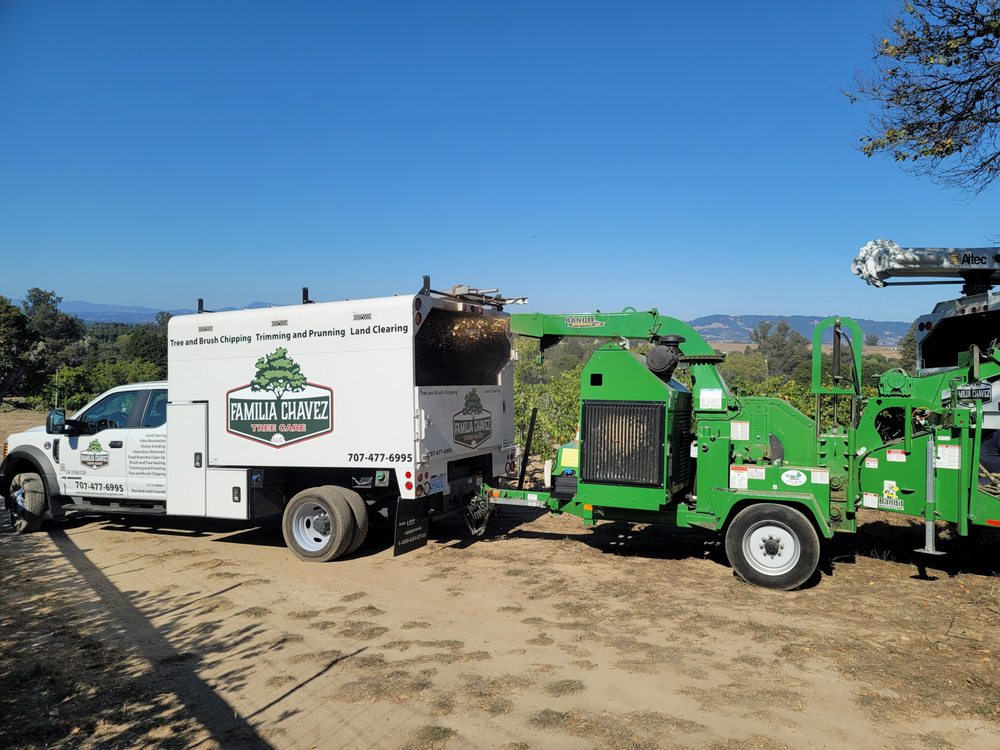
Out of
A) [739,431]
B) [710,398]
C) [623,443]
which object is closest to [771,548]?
[739,431]

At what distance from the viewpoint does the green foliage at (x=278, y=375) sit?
8.44 meters

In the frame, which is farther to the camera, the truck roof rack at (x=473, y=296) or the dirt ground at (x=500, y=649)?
the truck roof rack at (x=473, y=296)

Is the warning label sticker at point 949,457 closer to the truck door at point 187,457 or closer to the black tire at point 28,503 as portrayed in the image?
the truck door at point 187,457

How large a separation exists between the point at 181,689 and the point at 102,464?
5909 millimetres

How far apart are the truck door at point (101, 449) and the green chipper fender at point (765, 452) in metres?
5.69

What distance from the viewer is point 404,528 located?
8.02 metres

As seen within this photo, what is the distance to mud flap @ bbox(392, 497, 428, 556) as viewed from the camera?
7.92m

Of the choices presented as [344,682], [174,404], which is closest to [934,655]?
[344,682]

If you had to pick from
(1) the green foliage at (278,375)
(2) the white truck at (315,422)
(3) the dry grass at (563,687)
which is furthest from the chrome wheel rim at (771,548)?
(1) the green foliage at (278,375)

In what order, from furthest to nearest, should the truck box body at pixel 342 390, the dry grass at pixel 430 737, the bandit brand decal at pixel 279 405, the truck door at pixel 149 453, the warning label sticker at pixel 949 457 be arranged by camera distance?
the truck door at pixel 149 453 → the bandit brand decal at pixel 279 405 → the truck box body at pixel 342 390 → the warning label sticker at pixel 949 457 → the dry grass at pixel 430 737

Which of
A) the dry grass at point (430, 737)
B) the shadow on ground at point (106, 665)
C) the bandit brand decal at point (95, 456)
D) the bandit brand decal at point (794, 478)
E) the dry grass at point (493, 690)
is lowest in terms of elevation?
the shadow on ground at point (106, 665)

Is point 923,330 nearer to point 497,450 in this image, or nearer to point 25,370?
point 497,450

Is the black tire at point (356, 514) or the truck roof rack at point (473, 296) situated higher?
the truck roof rack at point (473, 296)

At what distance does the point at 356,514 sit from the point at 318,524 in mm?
561
